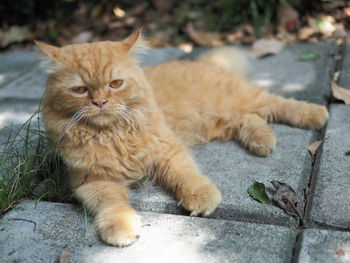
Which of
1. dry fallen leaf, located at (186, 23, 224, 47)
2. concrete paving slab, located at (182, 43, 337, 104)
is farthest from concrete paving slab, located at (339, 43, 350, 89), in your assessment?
dry fallen leaf, located at (186, 23, 224, 47)

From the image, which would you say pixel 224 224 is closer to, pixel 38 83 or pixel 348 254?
pixel 348 254

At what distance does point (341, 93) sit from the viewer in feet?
11.5

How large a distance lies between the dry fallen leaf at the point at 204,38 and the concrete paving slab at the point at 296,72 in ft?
1.08

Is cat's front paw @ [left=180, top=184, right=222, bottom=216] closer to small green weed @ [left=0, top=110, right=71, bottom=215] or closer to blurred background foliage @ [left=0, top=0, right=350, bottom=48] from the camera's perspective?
small green weed @ [left=0, top=110, right=71, bottom=215]

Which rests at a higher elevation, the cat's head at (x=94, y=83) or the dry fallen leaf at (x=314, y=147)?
the cat's head at (x=94, y=83)

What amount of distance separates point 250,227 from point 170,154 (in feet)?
2.51

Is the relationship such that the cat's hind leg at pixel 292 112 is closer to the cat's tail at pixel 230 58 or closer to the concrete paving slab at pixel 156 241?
the cat's tail at pixel 230 58

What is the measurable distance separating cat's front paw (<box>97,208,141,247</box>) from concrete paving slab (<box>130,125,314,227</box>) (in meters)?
0.24

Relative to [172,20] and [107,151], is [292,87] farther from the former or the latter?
[172,20]

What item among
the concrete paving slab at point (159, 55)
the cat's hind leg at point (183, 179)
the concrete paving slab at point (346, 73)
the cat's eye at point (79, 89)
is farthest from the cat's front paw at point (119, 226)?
the concrete paving slab at point (159, 55)

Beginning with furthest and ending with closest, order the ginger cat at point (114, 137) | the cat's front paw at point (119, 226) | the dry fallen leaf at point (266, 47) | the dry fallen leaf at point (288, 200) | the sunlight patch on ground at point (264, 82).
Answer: the dry fallen leaf at point (266, 47) → the sunlight patch on ground at point (264, 82) → the ginger cat at point (114, 137) → the dry fallen leaf at point (288, 200) → the cat's front paw at point (119, 226)

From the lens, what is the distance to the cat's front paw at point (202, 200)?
7.91 feet

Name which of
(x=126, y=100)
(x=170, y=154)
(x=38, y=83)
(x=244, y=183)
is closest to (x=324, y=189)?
(x=244, y=183)

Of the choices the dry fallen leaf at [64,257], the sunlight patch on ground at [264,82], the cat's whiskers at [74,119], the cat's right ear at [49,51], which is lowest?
the sunlight patch on ground at [264,82]
